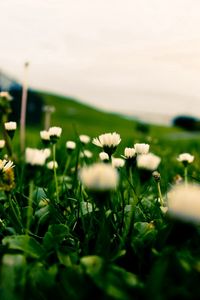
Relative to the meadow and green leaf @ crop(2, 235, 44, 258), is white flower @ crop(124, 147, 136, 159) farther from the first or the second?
green leaf @ crop(2, 235, 44, 258)

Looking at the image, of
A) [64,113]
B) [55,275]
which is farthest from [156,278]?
[64,113]

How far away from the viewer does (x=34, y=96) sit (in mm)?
37094

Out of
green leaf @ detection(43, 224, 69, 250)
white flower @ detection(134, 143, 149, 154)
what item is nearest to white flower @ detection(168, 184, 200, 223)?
green leaf @ detection(43, 224, 69, 250)

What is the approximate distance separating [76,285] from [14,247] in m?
0.29

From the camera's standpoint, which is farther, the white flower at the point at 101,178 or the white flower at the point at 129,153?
the white flower at the point at 129,153

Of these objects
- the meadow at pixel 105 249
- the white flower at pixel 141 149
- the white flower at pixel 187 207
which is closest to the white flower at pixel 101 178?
the meadow at pixel 105 249

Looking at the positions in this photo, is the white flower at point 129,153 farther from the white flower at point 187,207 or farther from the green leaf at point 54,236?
the white flower at point 187,207

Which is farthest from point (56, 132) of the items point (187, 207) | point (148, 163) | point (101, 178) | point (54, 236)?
point (187, 207)

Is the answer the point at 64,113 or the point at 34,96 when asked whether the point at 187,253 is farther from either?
Result: the point at 64,113

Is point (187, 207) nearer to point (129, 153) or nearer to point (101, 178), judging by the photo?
point (101, 178)

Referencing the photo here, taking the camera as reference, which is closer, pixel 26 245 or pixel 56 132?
pixel 26 245

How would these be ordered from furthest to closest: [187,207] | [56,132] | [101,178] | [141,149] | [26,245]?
[56,132] → [141,149] → [26,245] → [101,178] → [187,207]

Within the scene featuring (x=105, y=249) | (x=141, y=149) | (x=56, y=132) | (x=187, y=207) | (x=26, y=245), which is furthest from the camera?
(x=56, y=132)

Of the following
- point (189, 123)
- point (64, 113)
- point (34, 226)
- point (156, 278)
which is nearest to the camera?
point (156, 278)
